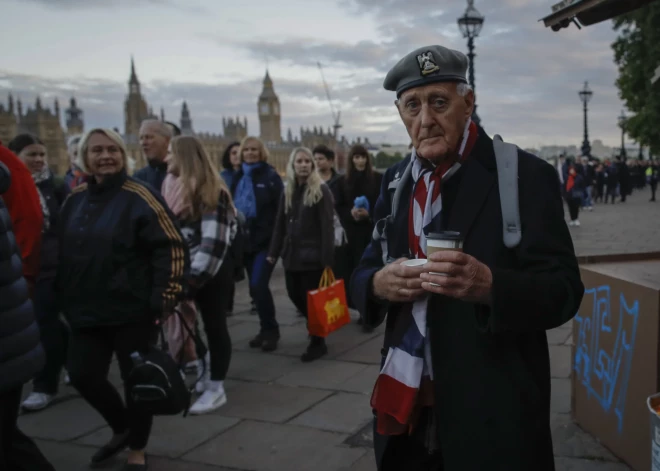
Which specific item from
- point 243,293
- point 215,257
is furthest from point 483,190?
point 243,293

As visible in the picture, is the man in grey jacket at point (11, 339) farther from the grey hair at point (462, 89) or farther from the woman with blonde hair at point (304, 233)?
the woman with blonde hair at point (304, 233)

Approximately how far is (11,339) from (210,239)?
6.98 feet

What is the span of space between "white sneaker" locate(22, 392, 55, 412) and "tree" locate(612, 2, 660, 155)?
2557 cm

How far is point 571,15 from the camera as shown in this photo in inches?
158

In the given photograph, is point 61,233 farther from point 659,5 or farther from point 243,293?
point 659,5

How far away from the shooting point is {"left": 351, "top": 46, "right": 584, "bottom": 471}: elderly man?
182 cm

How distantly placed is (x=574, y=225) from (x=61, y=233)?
51.9 ft

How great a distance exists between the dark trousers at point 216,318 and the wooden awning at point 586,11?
9.03ft

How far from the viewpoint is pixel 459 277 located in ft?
5.66

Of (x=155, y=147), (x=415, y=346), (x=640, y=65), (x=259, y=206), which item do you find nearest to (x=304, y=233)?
(x=259, y=206)

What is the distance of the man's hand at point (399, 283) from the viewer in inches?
73.0

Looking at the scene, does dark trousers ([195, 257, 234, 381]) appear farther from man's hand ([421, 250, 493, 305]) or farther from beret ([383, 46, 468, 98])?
man's hand ([421, 250, 493, 305])

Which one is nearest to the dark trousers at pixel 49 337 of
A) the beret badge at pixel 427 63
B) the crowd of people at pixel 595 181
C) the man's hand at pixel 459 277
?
the beret badge at pixel 427 63

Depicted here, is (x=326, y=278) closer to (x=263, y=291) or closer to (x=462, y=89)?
(x=263, y=291)
